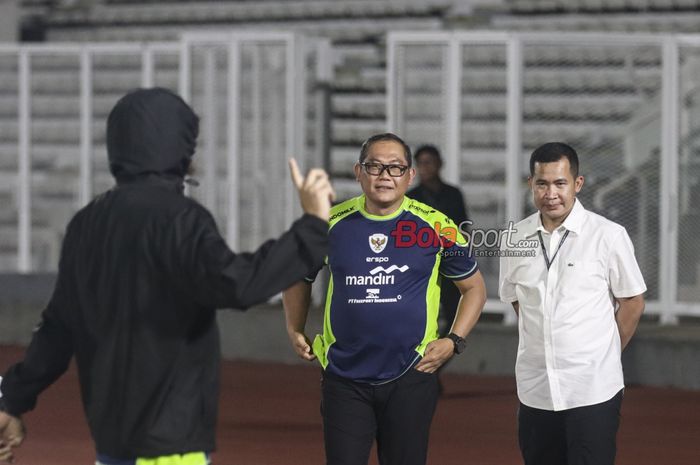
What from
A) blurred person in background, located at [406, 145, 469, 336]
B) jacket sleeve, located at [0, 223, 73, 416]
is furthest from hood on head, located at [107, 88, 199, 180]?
blurred person in background, located at [406, 145, 469, 336]

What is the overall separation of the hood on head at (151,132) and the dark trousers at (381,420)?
207 cm

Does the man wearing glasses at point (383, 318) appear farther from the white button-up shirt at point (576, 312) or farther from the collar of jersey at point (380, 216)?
the white button-up shirt at point (576, 312)

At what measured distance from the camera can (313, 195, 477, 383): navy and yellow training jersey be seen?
6109 millimetres

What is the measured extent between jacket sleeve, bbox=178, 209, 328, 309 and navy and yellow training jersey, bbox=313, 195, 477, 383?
6.83ft

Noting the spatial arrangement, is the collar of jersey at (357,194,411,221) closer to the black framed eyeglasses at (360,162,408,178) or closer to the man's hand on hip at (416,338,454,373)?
the black framed eyeglasses at (360,162,408,178)

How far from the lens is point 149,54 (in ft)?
51.3

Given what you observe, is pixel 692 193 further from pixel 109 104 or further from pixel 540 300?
pixel 540 300

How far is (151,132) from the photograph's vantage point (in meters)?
4.14

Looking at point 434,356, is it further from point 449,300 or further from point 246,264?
point 449,300

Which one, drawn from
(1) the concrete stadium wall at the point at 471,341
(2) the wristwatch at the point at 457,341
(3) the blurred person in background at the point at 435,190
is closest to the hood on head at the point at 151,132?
(2) the wristwatch at the point at 457,341

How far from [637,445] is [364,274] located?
4534mm

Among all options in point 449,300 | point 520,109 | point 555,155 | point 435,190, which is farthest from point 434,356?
point 520,109

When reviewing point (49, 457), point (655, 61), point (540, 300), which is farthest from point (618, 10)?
point (540, 300)

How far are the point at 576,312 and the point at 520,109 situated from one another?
28.0 feet
